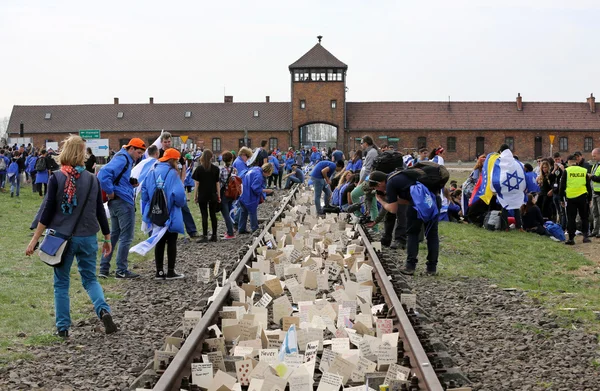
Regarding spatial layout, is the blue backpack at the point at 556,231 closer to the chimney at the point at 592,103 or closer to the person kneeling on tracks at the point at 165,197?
the person kneeling on tracks at the point at 165,197

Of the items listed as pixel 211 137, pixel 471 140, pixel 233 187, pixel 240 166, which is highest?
pixel 211 137

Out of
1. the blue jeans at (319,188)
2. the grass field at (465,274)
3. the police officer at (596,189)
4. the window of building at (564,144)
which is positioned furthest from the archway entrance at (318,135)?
the police officer at (596,189)

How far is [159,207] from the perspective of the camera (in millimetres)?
10430

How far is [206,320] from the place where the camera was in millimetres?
6613

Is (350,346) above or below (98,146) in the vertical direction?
below

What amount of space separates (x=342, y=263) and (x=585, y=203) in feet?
23.6

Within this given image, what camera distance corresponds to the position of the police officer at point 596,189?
15742 millimetres

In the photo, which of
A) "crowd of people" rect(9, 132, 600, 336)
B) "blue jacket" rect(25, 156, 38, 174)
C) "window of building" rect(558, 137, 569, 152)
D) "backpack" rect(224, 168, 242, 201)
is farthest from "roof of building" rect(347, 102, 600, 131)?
"backpack" rect(224, 168, 242, 201)

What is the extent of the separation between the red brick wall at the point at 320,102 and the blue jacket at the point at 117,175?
64.5 m

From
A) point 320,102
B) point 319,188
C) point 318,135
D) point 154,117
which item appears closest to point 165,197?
point 319,188

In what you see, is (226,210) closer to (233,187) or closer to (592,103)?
(233,187)

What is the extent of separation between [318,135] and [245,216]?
6037 centimetres

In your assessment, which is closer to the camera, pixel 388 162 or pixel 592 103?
pixel 388 162

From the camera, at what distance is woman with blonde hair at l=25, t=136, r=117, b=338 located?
724 cm
